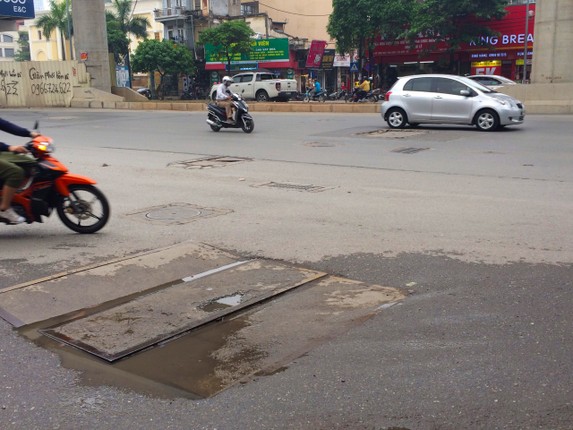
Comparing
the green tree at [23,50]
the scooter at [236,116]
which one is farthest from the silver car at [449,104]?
the green tree at [23,50]

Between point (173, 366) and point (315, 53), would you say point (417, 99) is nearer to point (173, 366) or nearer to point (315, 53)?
point (173, 366)

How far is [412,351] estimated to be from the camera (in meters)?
4.04

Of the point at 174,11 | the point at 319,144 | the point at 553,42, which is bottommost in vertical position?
the point at 319,144

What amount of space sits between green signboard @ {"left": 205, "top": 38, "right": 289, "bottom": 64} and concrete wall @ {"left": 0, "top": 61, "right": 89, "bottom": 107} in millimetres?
18817

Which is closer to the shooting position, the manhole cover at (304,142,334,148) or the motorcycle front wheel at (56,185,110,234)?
the motorcycle front wheel at (56,185,110,234)

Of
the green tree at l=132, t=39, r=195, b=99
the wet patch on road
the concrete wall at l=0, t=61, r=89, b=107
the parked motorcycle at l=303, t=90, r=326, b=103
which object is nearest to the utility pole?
the concrete wall at l=0, t=61, r=89, b=107

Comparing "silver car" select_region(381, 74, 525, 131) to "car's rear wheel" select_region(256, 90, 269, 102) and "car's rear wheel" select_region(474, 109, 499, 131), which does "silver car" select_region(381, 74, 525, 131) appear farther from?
"car's rear wheel" select_region(256, 90, 269, 102)

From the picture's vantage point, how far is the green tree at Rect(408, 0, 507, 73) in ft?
138

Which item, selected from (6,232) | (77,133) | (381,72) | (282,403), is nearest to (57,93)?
(77,133)

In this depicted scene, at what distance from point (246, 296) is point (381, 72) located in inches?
1878

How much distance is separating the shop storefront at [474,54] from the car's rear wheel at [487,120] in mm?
27107

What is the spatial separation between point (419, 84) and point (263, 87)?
860 inches

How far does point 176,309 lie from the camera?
4879 mm

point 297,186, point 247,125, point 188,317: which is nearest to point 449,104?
point 247,125
